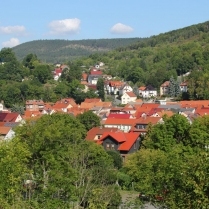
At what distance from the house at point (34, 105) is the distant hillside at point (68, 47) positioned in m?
111

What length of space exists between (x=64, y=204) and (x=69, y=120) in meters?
17.7

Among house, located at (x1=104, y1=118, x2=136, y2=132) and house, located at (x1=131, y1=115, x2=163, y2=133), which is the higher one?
house, located at (x1=131, y1=115, x2=163, y2=133)

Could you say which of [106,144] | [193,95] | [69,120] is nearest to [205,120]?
[106,144]

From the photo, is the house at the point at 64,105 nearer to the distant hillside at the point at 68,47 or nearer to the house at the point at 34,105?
the house at the point at 34,105

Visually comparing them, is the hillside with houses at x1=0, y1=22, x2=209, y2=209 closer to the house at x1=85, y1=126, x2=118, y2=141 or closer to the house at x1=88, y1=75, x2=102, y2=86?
the house at x1=85, y1=126, x2=118, y2=141

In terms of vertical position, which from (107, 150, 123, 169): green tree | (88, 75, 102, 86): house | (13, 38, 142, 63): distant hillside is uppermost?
(13, 38, 142, 63): distant hillside

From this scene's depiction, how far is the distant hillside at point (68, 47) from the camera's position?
165 m

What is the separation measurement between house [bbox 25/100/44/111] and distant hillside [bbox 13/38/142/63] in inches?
4374

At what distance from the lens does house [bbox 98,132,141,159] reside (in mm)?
26984

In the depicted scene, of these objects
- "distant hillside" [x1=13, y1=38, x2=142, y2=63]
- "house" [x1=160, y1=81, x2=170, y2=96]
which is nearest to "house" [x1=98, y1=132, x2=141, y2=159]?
"house" [x1=160, y1=81, x2=170, y2=96]

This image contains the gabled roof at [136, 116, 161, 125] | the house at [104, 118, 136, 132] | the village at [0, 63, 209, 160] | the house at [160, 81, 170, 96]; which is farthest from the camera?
the house at [160, 81, 170, 96]

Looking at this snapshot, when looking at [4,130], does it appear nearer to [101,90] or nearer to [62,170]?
[62,170]

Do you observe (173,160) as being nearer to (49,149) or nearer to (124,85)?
(49,149)

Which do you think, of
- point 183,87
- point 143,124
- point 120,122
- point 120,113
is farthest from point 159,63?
point 143,124
